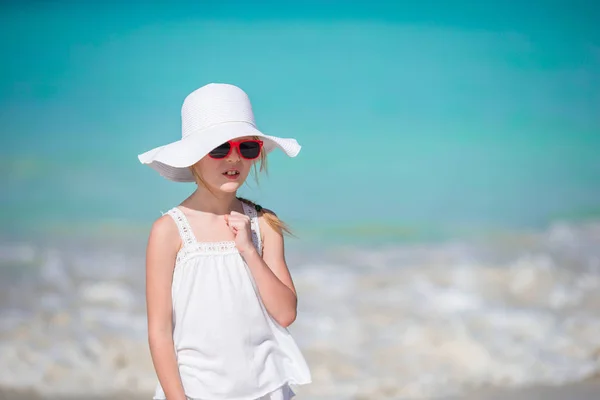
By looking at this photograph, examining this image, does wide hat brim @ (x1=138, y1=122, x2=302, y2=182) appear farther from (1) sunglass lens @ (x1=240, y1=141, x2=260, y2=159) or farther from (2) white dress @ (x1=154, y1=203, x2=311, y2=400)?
(2) white dress @ (x1=154, y1=203, x2=311, y2=400)

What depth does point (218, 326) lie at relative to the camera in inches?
69.1

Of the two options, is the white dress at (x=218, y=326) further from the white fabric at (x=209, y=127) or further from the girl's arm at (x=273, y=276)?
the white fabric at (x=209, y=127)

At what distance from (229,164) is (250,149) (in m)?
0.06

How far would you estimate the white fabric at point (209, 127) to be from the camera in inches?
69.0

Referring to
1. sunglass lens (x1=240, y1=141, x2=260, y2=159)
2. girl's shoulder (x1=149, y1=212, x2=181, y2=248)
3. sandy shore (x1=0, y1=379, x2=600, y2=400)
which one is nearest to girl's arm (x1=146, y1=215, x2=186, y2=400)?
girl's shoulder (x1=149, y1=212, x2=181, y2=248)

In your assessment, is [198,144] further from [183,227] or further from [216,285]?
[216,285]

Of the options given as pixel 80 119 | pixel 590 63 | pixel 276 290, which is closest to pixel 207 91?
pixel 276 290

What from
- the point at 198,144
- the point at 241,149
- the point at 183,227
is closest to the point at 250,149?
the point at 241,149

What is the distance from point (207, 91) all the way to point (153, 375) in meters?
3.19

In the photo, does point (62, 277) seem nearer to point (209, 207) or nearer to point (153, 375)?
point (153, 375)

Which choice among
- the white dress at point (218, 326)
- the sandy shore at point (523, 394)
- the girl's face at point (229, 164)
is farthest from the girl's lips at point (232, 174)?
the sandy shore at point (523, 394)

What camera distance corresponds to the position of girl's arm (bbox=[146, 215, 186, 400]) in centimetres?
170

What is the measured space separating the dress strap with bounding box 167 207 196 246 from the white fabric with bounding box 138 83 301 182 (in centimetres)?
12

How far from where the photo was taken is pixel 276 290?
1.79m
